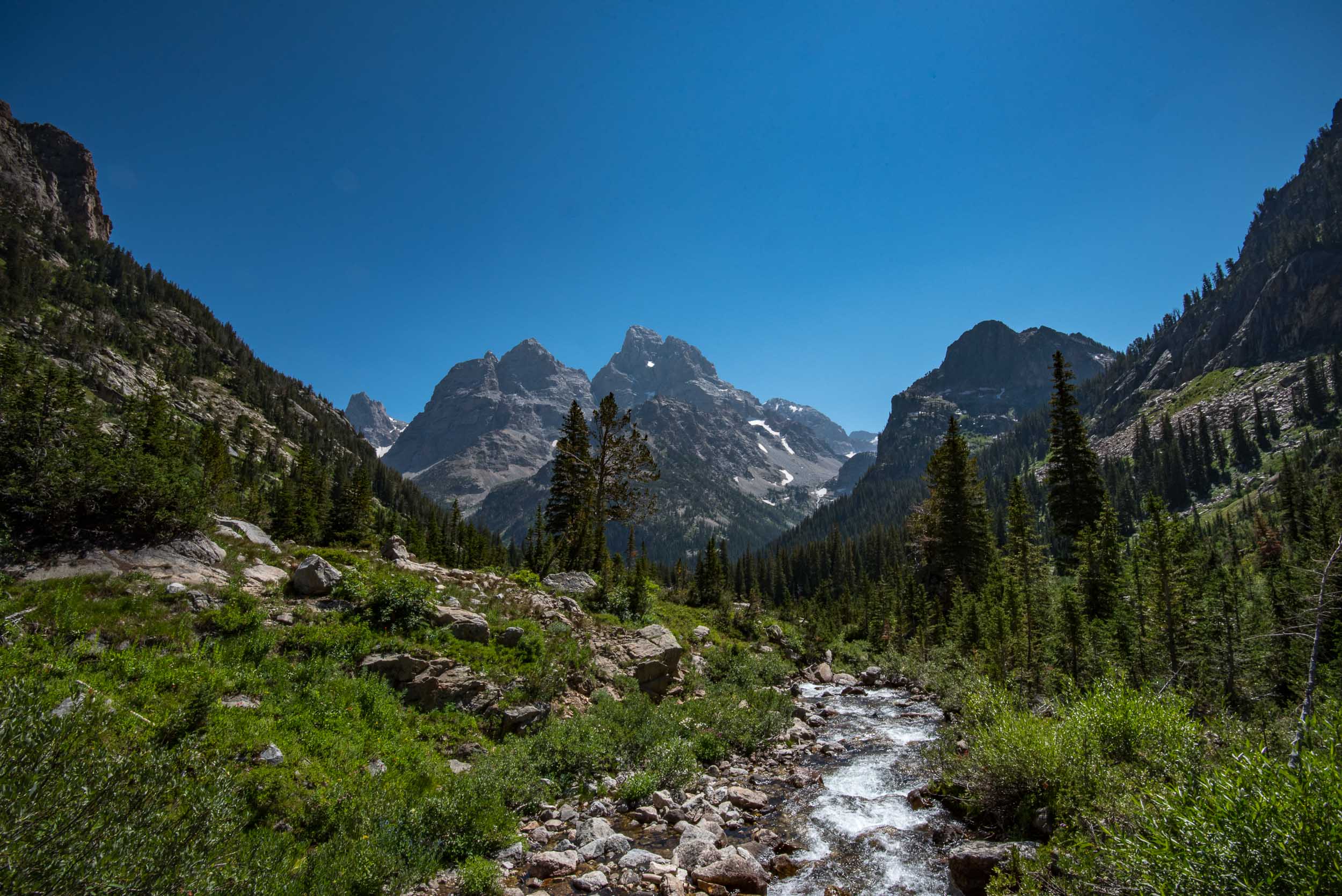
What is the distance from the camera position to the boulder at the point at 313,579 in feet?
45.9

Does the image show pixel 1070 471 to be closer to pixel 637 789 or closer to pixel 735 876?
pixel 637 789

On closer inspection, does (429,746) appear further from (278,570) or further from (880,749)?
(880,749)

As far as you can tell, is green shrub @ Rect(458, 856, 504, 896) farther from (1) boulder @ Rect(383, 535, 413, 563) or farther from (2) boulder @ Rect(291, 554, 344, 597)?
(1) boulder @ Rect(383, 535, 413, 563)

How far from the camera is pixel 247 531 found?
16.7 meters

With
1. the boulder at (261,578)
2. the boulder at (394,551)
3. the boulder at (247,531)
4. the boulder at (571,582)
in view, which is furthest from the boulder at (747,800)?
the boulder at (247,531)

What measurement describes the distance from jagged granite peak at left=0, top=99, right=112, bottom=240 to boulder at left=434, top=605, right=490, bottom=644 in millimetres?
229300

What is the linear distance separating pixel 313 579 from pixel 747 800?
1250 centimetres

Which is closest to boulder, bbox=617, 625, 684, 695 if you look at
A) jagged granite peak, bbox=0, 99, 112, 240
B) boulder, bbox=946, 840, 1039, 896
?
boulder, bbox=946, 840, 1039, 896

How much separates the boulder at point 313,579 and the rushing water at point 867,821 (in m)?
12.8

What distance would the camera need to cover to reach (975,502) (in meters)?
38.7

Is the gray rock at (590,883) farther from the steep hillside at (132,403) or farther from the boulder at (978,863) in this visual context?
the steep hillside at (132,403)

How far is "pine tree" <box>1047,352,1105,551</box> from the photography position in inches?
1278

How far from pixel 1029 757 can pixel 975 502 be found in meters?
33.0

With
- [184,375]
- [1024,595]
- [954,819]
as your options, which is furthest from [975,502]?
[184,375]
